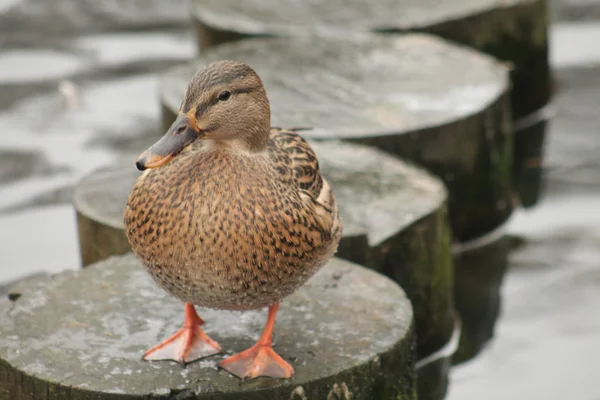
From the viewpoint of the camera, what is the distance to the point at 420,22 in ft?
23.4

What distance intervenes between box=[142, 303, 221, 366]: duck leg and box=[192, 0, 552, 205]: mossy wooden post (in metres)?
3.59

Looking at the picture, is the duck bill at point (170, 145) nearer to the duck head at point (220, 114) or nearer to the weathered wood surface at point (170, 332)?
the duck head at point (220, 114)

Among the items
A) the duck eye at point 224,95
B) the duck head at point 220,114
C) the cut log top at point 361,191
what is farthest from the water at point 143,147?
the duck eye at point 224,95

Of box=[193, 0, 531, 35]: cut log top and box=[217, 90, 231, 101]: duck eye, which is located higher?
box=[217, 90, 231, 101]: duck eye

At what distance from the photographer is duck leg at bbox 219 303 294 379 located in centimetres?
351

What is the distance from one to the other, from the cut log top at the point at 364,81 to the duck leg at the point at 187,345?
1.83 meters

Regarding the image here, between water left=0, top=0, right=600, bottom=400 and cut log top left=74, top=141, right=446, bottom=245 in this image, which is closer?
cut log top left=74, top=141, right=446, bottom=245

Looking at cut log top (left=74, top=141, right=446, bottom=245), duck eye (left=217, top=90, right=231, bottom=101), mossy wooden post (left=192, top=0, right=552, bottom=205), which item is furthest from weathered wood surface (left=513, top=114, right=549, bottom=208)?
duck eye (left=217, top=90, right=231, bottom=101)

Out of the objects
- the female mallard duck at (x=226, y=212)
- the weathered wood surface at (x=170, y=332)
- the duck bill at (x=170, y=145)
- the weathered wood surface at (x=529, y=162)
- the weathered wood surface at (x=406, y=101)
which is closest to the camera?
the duck bill at (x=170, y=145)

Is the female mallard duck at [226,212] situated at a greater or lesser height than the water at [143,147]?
greater

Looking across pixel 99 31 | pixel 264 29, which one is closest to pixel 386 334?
pixel 264 29

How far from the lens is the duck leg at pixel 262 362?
351cm

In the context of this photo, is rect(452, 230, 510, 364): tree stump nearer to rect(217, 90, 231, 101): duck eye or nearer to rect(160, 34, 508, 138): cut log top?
rect(160, 34, 508, 138): cut log top

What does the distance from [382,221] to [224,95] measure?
1.57m
